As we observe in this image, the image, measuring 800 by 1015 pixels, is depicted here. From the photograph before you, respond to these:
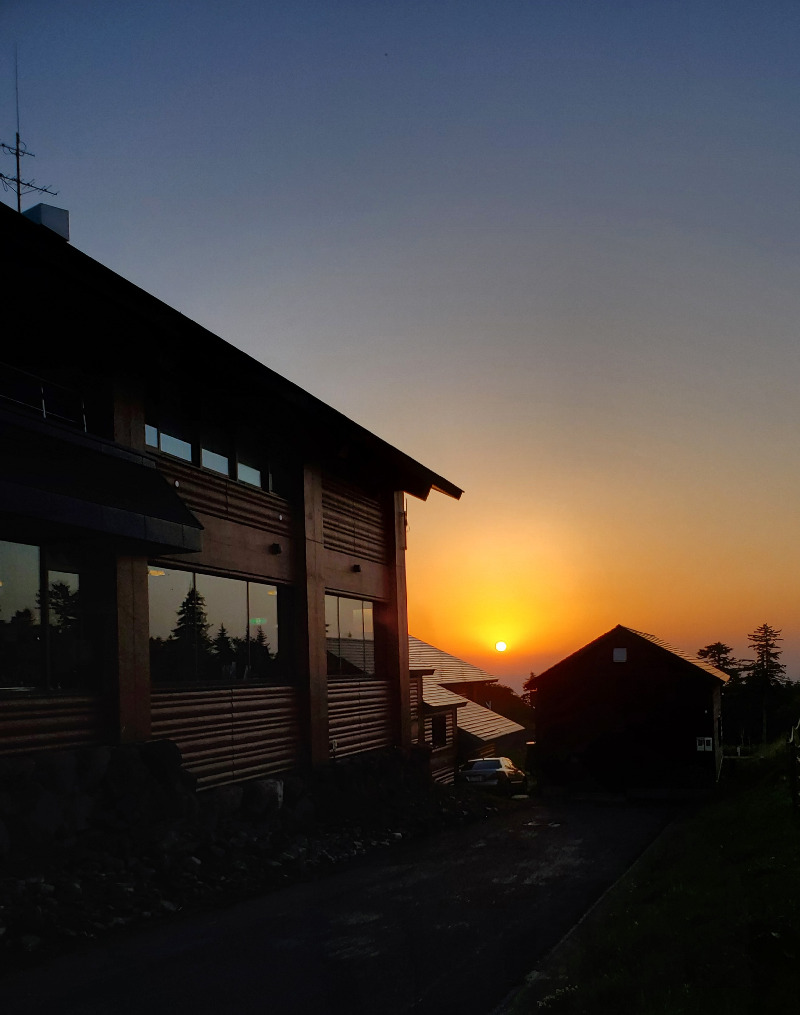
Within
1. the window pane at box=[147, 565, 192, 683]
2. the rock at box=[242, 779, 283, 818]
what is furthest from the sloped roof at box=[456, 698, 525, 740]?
the window pane at box=[147, 565, 192, 683]

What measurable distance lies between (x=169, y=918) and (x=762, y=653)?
100 meters

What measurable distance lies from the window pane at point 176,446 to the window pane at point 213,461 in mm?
383

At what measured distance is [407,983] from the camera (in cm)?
868

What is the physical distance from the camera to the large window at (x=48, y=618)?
13508 millimetres

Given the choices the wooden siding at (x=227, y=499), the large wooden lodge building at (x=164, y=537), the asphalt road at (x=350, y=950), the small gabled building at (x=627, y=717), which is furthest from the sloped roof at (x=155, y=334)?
the small gabled building at (x=627, y=717)

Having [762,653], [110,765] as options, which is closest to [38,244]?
[110,765]

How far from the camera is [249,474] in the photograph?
2017 centimetres

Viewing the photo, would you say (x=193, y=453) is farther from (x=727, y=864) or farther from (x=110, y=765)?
(x=727, y=864)

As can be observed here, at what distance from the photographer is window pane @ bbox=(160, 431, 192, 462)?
56.2 feet

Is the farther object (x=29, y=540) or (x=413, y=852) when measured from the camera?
(x=413, y=852)

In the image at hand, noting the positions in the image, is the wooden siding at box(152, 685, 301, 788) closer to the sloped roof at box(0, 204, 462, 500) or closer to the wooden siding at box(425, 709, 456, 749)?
the sloped roof at box(0, 204, 462, 500)

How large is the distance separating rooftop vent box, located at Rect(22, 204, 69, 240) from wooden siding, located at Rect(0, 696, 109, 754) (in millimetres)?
8299

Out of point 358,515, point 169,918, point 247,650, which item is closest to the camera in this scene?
point 169,918

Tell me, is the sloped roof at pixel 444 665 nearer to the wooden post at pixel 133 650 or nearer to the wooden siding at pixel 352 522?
the wooden siding at pixel 352 522
